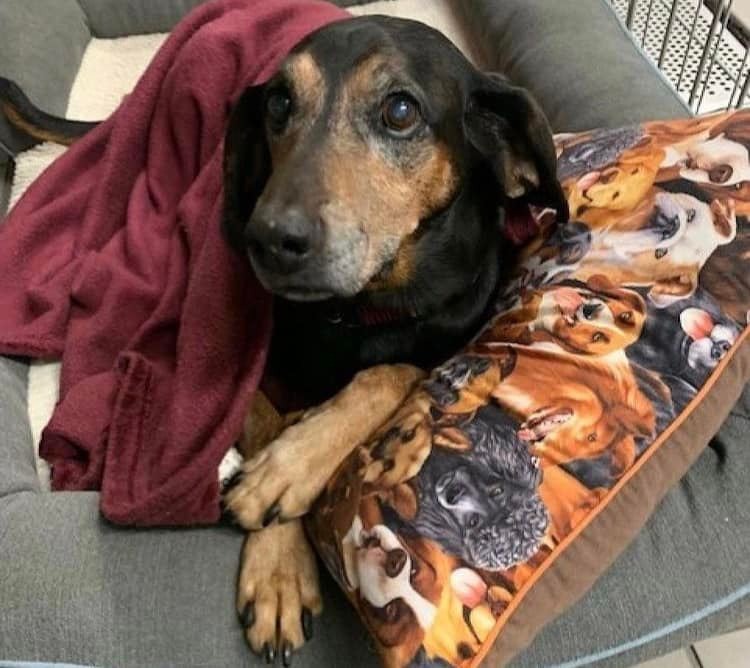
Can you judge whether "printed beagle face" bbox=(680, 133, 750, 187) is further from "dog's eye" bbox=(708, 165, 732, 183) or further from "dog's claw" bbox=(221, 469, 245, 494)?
"dog's claw" bbox=(221, 469, 245, 494)

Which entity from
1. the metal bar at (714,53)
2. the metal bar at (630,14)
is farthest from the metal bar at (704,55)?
the metal bar at (630,14)

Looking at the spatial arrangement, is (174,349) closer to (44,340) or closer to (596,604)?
(44,340)

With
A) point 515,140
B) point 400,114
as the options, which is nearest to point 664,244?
point 515,140

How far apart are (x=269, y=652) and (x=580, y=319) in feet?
1.83

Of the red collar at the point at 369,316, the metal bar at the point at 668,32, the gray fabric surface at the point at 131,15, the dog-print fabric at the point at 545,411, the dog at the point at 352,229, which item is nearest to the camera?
the dog-print fabric at the point at 545,411

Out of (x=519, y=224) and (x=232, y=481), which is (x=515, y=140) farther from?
(x=232, y=481)

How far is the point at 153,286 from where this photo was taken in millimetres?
1522

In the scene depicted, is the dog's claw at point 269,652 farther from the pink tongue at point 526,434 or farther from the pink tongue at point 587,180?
the pink tongue at point 587,180

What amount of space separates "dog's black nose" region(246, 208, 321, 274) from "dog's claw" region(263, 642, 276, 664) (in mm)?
442

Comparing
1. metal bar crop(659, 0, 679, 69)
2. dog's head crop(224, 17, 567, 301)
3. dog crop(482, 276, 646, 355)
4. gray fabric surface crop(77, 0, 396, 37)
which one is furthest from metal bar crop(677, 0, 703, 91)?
gray fabric surface crop(77, 0, 396, 37)

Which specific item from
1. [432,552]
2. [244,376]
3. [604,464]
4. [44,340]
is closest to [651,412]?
[604,464]

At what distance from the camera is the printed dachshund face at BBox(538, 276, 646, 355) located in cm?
107

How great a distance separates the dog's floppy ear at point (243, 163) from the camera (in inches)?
49.8

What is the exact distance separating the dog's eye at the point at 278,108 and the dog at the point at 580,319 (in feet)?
1.36
